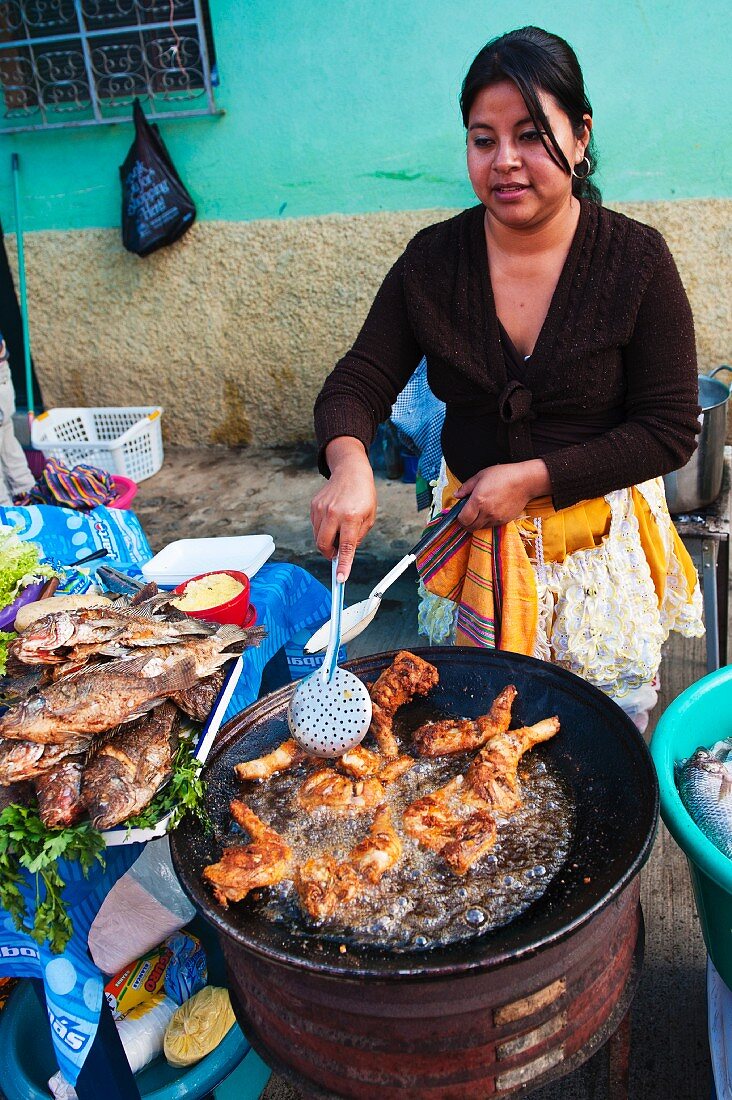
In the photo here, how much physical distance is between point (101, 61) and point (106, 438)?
2.81m

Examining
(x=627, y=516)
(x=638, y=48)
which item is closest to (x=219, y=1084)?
(x=627, y=516)

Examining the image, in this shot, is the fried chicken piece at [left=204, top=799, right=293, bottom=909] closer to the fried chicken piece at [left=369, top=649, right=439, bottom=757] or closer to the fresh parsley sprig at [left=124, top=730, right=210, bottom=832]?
the fresh parsley sprig at [left=124, top=730, right=210, bottom=832]

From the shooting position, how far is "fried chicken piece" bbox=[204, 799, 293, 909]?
4.54 ft

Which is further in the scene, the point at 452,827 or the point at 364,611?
the point at 364,611

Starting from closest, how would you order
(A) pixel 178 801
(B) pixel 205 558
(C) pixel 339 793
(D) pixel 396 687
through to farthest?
A: 1. (A) pixel 178 801
2. (C) pixel 339 793
3. (D) pixel 396 687
4. (B) pixel 205 558

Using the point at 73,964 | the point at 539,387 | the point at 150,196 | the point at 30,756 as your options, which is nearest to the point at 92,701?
the point at 30,756

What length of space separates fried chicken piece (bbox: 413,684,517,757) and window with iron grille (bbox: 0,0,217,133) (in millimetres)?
5599

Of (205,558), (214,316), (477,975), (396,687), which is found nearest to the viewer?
(477,975)

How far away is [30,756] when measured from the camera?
1498 millimetres

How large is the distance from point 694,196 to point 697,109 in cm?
49

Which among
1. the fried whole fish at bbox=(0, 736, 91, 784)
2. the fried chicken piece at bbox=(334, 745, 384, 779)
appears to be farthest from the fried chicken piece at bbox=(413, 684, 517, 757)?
the fried whole fish at bbox=(0, 736, 91, 784)

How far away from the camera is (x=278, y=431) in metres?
6.77

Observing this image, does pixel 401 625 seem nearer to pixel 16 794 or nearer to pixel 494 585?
pixel 494 585

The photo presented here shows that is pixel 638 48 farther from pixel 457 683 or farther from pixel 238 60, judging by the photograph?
pixel 457 683
